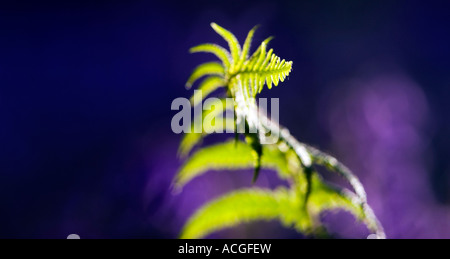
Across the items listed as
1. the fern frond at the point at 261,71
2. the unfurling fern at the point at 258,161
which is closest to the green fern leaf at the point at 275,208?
the unfurling fern at the point at 258,161

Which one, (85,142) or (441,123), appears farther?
(85,142)

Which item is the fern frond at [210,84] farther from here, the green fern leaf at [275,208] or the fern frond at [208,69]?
the green fern leaf at [275,208]

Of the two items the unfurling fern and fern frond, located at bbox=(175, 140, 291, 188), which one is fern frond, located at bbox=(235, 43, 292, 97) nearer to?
the unfurling fern

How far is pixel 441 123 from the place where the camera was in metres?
3.89

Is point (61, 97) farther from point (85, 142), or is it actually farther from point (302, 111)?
point (302, 111)

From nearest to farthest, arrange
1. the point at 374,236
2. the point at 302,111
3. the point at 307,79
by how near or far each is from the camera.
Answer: the point at 374,236 < the point at 302,111 < the point at 307,79

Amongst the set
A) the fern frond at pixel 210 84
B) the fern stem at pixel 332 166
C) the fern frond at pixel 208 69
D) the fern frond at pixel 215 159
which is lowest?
the fern stem at pixel 332 166

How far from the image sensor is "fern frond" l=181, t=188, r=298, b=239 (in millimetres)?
488

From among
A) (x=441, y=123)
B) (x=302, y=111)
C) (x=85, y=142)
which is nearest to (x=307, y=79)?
(x=302, y=111)

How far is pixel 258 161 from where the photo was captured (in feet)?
1.23

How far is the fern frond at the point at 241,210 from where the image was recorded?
488 mm

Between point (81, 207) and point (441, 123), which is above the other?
point (441, 123)

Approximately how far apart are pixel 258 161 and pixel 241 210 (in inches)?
6.1
